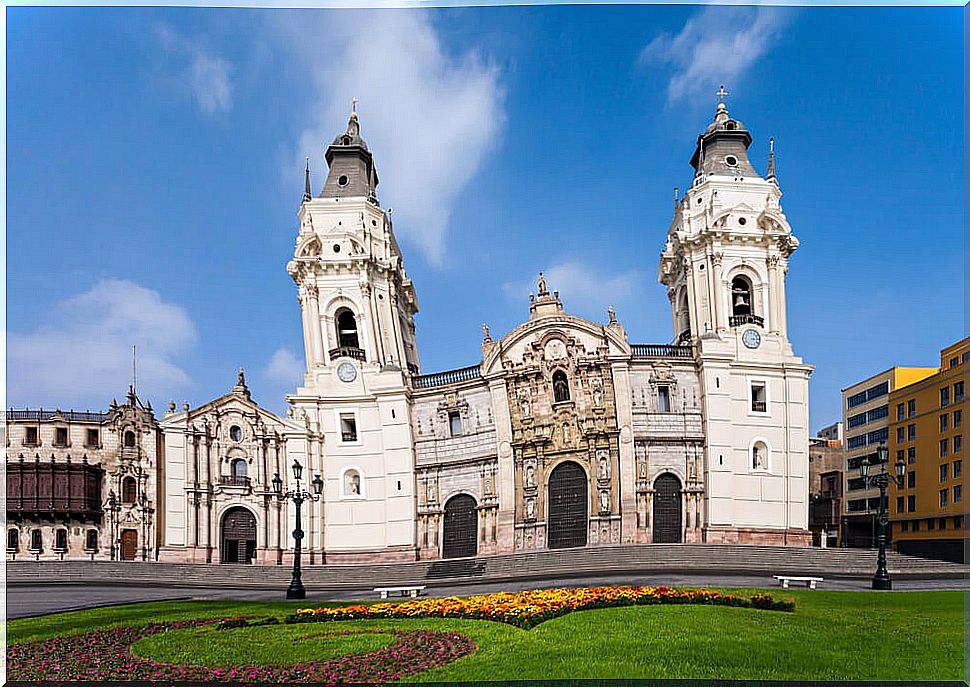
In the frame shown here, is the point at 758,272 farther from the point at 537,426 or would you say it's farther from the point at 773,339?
the point at 537,426

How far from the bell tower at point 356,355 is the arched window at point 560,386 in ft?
8.61

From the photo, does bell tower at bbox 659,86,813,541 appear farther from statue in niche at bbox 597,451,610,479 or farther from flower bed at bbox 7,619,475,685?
flower bed at bbox 7,619,475,685

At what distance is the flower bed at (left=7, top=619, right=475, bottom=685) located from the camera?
9867 millimetres

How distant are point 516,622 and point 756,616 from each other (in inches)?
131

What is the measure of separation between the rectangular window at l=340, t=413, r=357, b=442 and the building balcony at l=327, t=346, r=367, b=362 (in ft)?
3.86

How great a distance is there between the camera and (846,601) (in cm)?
1109

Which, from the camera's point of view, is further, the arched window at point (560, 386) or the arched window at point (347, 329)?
the arched window at point (347, 329)

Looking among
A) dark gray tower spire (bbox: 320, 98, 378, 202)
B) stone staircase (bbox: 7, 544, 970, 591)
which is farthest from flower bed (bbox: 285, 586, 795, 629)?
dark gray tower spire (bbox: 320, 98, 378, 202)

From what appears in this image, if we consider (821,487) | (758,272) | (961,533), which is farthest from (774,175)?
(961,533)

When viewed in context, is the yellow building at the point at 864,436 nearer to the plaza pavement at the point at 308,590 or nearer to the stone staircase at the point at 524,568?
the stone staircase at the point at 524,568

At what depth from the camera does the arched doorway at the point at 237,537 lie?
531 inches

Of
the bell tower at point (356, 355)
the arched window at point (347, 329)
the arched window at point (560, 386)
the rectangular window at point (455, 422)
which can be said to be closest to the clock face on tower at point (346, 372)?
the bell tower at point (356, 355)

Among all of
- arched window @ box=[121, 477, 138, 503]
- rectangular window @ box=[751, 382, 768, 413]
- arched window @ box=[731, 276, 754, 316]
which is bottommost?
arched window @ box=[121, 477, 138, 503]

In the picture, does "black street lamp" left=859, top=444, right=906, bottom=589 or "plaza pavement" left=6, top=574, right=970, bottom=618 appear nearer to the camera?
"black street lamp" left=859, top=444, right=906, bottom=589
